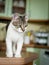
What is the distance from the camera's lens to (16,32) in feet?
3.46

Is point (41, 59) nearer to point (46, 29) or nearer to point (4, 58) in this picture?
point (46, 29)

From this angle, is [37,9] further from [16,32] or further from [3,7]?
[16,32]

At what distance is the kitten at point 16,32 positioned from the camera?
103cm

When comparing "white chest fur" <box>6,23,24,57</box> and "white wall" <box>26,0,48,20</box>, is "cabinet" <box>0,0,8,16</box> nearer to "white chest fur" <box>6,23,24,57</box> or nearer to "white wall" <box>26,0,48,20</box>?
"white wall" <box>26,0,48,20</box>

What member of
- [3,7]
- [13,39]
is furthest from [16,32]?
[3,7]

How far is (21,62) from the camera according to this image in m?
0.95

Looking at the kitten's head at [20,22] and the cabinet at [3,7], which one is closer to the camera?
the kitten's head at [20,22]

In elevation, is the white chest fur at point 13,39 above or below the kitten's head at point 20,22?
below

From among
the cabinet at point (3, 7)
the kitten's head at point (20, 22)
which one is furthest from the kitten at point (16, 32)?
the cabinet at point (3, 7)

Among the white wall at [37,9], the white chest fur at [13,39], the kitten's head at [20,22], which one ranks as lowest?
the white chest fur at [13,39]

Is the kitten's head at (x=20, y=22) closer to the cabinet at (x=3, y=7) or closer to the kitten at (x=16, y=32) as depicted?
the kitten at (x=16, y=32)

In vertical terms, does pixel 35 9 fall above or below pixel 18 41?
above

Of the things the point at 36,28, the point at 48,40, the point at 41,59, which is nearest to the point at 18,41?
the point at 41,59

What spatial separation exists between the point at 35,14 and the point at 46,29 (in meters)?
0.43
